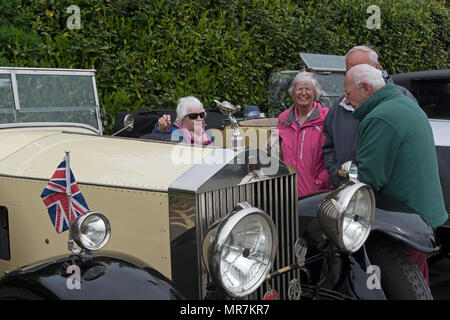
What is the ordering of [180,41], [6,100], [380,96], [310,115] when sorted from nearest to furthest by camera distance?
[380,96] → [6,100] → [310,115] → [180,41]

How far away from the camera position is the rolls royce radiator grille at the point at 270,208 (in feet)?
6.91

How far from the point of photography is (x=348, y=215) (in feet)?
7.64

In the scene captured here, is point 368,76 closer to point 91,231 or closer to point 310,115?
point 310,115

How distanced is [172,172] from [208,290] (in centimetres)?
55

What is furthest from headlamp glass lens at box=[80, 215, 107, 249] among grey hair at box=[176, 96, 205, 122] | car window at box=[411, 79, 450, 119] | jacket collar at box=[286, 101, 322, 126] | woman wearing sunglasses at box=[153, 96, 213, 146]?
car window at box=[411, 79, 450, 119]

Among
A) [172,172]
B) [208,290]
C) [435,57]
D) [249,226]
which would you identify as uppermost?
[435,57]

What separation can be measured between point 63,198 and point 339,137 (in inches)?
69.2

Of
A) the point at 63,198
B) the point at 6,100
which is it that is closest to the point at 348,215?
the point at 63,198

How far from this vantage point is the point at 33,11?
218 inches

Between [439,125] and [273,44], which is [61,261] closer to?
[439,125]

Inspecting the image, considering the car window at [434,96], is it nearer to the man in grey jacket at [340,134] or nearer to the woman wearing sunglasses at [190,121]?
the man in grey jacket at [340,134]

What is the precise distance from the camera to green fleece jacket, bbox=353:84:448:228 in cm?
254
